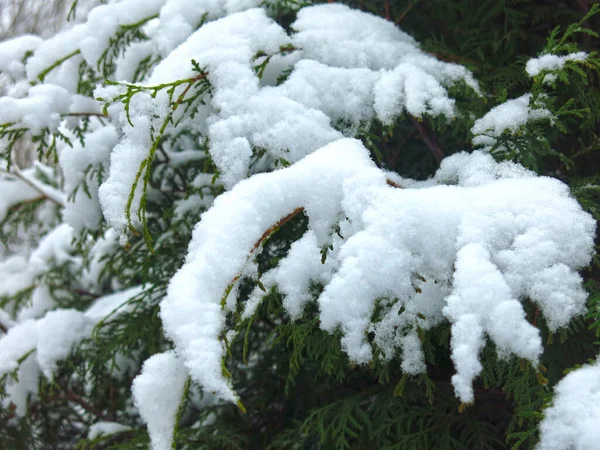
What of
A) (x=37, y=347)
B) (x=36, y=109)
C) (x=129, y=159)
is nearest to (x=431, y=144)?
(x=129, y=159)

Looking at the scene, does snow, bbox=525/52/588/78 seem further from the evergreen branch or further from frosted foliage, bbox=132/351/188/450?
the evergreen branch

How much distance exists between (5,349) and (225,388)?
1.74 metres

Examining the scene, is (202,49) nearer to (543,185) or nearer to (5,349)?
(543,185)

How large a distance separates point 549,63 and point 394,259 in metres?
0.78

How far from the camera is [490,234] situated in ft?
3.34

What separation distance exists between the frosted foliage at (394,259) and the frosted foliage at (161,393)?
19 centimetres

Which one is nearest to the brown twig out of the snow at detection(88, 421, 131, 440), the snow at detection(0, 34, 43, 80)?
the snow at detection(0, 34, 43, 80)

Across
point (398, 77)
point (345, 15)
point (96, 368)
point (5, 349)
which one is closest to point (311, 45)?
point (345, 15)

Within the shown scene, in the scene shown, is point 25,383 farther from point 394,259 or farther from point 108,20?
point 394,259

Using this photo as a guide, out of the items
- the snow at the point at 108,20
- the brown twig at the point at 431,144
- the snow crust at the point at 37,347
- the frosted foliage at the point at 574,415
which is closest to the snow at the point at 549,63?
the brown twig at the point at 431,144

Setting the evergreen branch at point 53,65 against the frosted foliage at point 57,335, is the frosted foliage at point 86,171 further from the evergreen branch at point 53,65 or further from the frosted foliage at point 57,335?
the frosted foliage at point 57,335

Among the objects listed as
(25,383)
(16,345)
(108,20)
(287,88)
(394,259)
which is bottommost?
(25,383)

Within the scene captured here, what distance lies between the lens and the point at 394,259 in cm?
100

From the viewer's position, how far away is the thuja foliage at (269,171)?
1191mm
